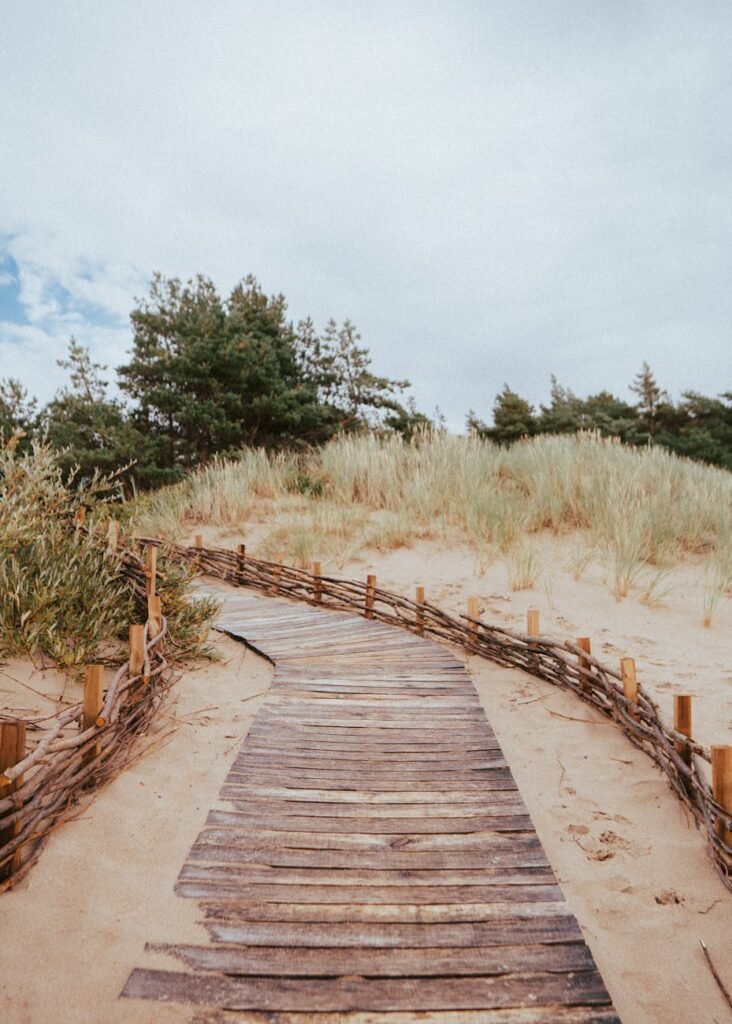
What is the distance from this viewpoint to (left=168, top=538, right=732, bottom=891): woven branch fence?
1939 mm

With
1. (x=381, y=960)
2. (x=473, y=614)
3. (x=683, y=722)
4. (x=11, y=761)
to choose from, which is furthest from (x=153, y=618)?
(x=683, y=722)

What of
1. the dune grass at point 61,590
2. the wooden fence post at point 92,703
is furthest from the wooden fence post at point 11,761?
the dune grass at point 61,590


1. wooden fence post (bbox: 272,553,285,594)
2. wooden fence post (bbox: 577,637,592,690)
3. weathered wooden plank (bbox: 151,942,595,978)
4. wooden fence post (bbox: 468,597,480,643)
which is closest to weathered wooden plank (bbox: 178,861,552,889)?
weathered wooden plank (bbox: 151,942,595,978)

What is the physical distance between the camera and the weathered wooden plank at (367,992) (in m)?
1.31

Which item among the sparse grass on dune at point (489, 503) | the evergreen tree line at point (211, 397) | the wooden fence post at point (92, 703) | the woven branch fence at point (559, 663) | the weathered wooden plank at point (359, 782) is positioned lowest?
the weathered wooden plank at point (359, 782)

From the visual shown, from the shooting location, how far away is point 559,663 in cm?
370

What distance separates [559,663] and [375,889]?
2.37 metres

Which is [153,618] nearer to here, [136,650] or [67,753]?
[136,650]

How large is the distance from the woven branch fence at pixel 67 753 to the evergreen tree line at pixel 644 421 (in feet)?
58.3

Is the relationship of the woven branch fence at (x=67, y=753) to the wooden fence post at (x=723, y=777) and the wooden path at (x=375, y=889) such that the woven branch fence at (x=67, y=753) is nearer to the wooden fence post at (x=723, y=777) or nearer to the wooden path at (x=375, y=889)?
the wooden path at (x=375, y=889)

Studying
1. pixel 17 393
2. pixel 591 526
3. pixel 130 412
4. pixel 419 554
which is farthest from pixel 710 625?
pixel 17 393

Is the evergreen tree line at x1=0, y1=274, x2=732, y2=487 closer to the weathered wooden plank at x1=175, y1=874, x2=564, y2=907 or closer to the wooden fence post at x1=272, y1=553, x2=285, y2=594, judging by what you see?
the wooden fence post at x1=272, y1=553, x2=285, y2=594

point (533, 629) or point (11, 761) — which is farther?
point (533, 629)

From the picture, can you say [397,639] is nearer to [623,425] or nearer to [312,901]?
[312,901]
